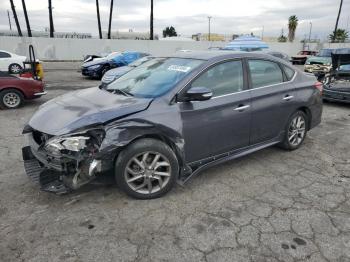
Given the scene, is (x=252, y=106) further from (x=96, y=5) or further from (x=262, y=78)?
(x=96, y=5)

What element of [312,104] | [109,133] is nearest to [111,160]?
[109,133]

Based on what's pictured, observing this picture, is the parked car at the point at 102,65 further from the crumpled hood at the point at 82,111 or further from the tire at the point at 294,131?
the tire at the point at 294,131

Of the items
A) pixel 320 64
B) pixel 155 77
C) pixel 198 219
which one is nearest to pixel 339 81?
pixel 155 77

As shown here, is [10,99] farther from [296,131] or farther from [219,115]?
[296,131]

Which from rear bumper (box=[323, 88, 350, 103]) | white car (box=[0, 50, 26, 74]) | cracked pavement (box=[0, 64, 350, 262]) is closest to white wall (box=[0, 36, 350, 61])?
white car (box=[0, 50, 26, 74])

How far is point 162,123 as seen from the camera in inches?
125

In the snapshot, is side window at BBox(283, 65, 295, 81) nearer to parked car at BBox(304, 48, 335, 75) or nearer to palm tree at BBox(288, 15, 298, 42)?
parked car at BBox(304, 48, 335, 75)

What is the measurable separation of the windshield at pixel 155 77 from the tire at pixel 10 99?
4759 mm

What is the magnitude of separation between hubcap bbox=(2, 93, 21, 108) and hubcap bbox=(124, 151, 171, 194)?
19.5ft

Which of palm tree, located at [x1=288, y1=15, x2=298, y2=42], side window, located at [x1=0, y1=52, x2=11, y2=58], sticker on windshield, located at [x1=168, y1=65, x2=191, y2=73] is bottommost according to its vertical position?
side window, located at [x1=0, y1=52, x2=11, y2=58]

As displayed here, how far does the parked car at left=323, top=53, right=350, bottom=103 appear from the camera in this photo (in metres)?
8.18

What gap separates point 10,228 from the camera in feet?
9.25

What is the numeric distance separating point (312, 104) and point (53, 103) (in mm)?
3845

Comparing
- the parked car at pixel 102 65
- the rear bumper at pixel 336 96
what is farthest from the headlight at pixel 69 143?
the parked car at pixel 102 65
